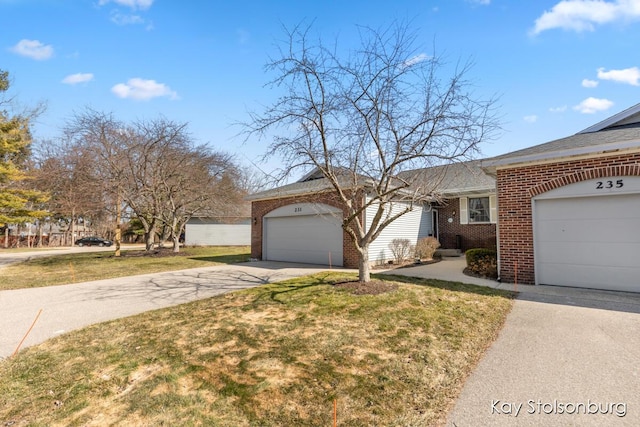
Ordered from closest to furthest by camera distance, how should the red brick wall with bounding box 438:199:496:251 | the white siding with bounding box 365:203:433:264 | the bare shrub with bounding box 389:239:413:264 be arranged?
the white siding with bounding box 365:203:433:264 → the bare shrub with bounding box 389:239:413:264 → the red brick wall with bounding box 438:199:496:251

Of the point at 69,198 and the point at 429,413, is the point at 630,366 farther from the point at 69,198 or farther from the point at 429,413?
the point at 69,198

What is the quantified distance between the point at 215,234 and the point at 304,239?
19.9m

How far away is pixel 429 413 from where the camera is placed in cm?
257

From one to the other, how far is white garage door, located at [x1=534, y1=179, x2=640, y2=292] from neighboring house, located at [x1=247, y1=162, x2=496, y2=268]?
180 inches

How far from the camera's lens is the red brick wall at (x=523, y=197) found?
6.78m

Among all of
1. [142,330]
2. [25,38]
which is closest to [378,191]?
[142,330]

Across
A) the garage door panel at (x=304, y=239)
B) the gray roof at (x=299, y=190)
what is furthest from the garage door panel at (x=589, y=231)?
the gray roof at (x=299, y=190)

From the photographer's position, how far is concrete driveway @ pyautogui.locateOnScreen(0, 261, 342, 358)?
16.3ft

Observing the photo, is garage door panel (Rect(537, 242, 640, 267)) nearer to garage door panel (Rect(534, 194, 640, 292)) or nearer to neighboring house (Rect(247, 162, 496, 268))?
garage door panel (Rect(534, 194, 640, 292))

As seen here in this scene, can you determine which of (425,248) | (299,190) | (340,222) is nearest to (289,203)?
(299,190)

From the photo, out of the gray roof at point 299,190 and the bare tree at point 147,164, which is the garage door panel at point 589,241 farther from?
the bare tree at point 147,164

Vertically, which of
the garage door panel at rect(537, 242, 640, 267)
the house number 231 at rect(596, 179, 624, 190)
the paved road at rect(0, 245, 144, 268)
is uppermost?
the house number 231 at rect(596, 179, 624, 190)

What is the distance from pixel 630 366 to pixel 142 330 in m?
6.26

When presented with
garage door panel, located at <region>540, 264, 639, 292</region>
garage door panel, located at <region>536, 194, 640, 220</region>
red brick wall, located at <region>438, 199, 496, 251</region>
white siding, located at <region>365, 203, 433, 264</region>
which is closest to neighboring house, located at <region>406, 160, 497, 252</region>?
red brick wall, located at <region>438, 199, 496, 251</region>
